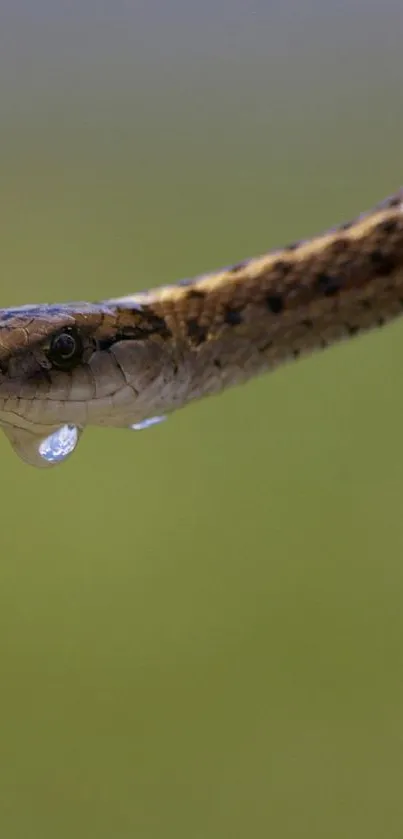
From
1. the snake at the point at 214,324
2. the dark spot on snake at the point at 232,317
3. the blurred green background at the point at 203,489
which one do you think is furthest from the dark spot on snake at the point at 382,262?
the blurred green background at the point at 203,489

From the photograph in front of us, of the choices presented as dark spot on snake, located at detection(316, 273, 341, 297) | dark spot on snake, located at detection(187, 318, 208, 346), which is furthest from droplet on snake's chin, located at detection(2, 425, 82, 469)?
dark spot on snake, located at detection(316, 273, 341, 297)

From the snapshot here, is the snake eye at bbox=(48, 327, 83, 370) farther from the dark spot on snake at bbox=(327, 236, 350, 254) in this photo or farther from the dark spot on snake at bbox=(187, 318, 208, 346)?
the dark spot on snake at bbox=(327, 236, 350, 254)

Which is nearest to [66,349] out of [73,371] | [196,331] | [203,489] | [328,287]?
[73,371]

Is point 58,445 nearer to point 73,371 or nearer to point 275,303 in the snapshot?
point 73,371

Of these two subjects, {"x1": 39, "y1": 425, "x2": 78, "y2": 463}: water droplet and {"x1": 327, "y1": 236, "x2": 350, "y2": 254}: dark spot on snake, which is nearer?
{"x1": 39, "y1": 425, "x2": 78, "y2": 463}: water droplet

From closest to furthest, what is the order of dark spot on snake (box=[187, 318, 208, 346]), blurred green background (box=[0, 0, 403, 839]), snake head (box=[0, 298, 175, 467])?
1. snake head (box=[0, 298, 175, 467])
2. dark spot on snake (box=[187, 318, 208, 346])
3. blurred green background (box=[0, 0, 403, 839])

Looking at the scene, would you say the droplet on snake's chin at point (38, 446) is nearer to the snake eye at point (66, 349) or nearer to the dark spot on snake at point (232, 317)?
the snake eye at point (66, 349)

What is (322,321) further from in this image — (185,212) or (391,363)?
(185,212)

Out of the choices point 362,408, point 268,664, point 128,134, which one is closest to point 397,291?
point 362,408
